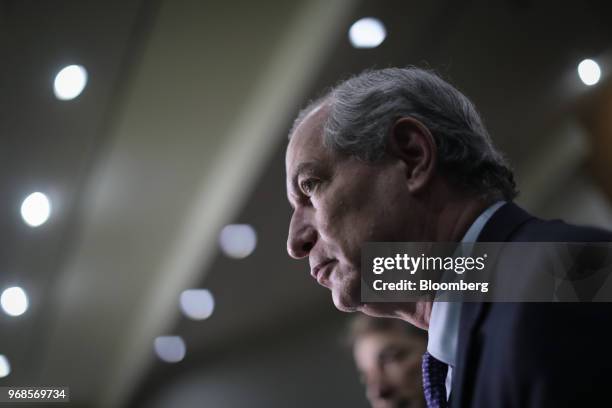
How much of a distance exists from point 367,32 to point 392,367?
1.27 meters

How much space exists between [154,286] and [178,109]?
63.2 inches

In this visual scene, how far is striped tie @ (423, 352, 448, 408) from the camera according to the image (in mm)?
918

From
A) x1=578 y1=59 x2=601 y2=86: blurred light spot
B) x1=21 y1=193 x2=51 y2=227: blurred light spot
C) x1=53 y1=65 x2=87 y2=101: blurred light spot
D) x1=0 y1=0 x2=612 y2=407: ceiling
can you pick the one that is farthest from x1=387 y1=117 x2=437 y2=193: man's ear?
x1=578 y1=59 x2=601 y2=86: blurred light spot

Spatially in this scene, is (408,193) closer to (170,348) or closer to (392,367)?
(392,367)

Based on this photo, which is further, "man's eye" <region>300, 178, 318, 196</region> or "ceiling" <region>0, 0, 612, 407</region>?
"ceiling" <region>0, 0, 612, 407</region>

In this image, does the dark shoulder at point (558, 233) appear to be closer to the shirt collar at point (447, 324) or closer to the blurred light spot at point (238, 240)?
the shirt collar at point (447, 324)

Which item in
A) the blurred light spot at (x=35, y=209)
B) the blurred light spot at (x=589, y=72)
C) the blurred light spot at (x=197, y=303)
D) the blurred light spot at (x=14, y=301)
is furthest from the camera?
the blurred light spot at (x=197, y=303)

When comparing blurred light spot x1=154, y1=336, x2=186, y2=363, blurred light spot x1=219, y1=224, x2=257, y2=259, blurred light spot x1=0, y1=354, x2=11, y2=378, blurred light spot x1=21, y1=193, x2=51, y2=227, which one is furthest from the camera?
blurred light spot x1=154, y1=336, x2=186, y2=363

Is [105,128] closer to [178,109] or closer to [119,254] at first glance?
[178,109]

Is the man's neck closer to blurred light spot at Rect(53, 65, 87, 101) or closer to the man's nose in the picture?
the man's nose

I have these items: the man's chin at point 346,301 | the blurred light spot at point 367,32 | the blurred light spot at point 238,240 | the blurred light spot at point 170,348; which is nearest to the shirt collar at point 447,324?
the man's chin at point 346,301

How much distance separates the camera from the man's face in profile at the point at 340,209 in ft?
3.12

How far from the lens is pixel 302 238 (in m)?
1.03

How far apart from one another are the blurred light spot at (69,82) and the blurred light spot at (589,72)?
6.85 feet
